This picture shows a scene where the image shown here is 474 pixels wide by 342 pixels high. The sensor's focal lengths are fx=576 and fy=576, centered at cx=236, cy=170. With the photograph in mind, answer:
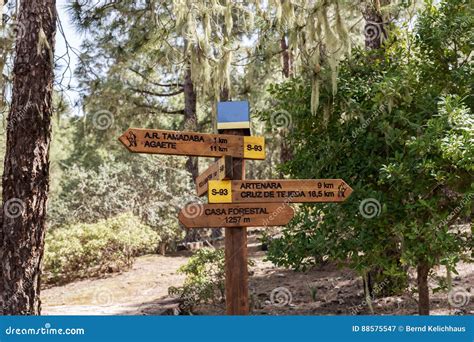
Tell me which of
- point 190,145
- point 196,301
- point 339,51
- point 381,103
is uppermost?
point 339,51

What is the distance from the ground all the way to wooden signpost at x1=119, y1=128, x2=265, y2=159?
2.79m

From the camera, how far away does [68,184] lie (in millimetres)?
19938

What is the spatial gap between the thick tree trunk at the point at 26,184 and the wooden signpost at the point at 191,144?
188 centimetres

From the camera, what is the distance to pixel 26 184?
5637mm

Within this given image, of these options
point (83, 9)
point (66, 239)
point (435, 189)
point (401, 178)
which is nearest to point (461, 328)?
point (401, 178)

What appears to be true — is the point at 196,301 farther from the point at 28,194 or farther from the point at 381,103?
the point at 381,103

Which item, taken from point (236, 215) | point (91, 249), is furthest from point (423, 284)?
point (91, 249)

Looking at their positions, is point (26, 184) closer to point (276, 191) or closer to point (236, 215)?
point (236, 215)

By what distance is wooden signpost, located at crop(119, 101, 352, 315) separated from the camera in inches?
170

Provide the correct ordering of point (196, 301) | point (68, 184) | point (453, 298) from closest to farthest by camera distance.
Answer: point (453, 298) < point (196, 301) < point (68, 184)

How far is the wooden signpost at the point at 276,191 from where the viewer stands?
4.39 m

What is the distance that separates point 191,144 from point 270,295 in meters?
5.65

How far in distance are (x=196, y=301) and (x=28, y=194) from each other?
3.84 m

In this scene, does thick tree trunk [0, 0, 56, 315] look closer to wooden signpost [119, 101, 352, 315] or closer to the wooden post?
wooden signpost [119, 101, 352, 315]
